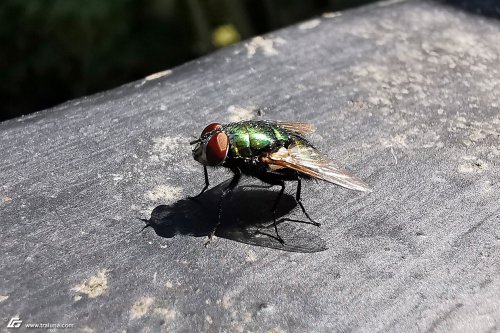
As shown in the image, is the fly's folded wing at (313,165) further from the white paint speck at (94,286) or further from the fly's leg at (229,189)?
the white paint speck at (94,286)

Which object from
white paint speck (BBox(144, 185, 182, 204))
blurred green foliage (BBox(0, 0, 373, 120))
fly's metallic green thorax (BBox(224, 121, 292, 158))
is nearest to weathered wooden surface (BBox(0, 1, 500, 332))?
white paint speck (BBox(144, 185, 182, 204))

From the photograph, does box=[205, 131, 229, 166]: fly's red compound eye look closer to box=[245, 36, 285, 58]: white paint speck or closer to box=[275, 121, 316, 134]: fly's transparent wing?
box=[275, 121, 316, 134]: fly's transparent wing

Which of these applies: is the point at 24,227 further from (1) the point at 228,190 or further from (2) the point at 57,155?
(1) the point at 228,190

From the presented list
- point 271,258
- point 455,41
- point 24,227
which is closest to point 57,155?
point 24,227

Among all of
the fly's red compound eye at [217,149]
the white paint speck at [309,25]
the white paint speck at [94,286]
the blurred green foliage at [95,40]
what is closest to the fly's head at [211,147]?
the fly's red compound eye at [217,149]

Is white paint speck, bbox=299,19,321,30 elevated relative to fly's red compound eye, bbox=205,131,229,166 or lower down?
lower down

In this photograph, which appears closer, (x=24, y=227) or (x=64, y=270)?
(x=64, y=270)
